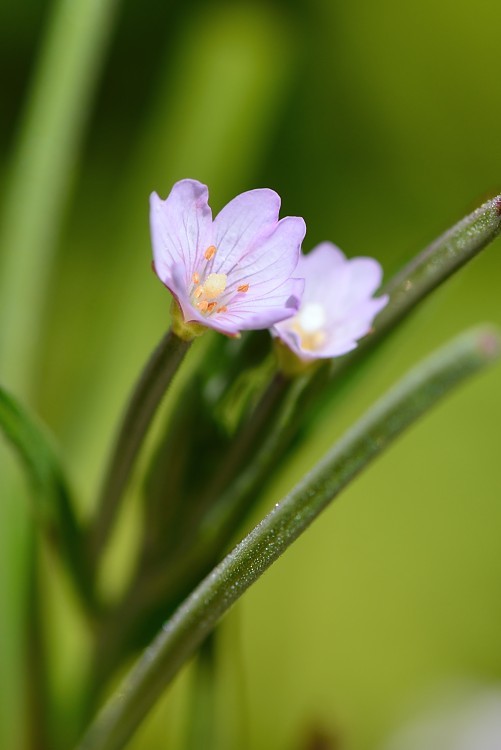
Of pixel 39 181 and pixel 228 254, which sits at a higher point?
pixel 228 254

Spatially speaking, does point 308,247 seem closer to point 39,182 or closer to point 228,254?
point 39,182

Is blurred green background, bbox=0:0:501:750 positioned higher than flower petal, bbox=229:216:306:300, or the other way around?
flower petal, bbox=229:216:306:300

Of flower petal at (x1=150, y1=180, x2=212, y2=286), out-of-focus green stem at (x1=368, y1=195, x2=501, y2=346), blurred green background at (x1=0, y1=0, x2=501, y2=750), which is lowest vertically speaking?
blurred green background at (x1=0, y1=0, x2=501, y2=750)

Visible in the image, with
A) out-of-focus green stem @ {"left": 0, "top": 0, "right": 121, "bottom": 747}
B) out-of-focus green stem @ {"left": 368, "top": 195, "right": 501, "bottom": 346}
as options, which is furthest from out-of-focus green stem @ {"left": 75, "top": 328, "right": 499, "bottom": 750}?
out-of-focus green stem @ {"left": 0, "top": 0, "right": 121, "bottom": 747}

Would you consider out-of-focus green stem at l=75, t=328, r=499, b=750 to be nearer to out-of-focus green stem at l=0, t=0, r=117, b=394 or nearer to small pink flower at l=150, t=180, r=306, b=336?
small pink flower at l=150, t=180, r=306, b=336

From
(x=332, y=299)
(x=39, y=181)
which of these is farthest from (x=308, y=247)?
(x=332, y=299)

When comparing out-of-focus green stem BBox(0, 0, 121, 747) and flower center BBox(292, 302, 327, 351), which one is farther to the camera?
out-of-focus green stem BBox(0, 0, 121, 747)
